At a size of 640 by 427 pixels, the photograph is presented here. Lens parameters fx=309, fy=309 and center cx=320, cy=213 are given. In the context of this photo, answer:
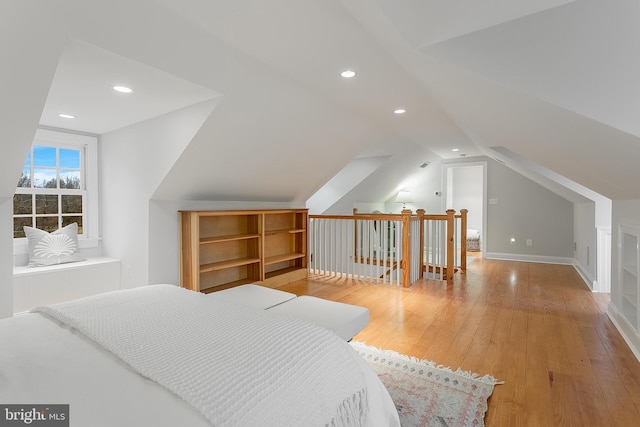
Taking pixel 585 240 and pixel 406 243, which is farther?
pixel 585 240

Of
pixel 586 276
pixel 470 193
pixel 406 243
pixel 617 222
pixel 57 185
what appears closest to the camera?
pixel 617 222

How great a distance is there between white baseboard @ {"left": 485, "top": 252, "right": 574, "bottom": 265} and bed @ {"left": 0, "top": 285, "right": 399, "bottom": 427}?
6050mm

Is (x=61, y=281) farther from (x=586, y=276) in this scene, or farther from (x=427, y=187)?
(x=427, y=187)

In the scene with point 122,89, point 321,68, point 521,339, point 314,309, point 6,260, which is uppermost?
point 321,68

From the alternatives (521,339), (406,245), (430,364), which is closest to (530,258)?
(406,245)

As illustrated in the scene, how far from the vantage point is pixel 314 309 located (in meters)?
2.10

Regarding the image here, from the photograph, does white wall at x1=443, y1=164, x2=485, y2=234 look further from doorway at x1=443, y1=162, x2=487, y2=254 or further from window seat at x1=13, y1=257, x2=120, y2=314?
window seat at x1=13, y1=257, x2=120, y2=314

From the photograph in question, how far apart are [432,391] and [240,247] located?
9.71 ft

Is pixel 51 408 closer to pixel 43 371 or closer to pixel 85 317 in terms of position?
pixel 43 371

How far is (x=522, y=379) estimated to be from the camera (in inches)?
75.9

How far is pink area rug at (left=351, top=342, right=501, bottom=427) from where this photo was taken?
62.0 inches

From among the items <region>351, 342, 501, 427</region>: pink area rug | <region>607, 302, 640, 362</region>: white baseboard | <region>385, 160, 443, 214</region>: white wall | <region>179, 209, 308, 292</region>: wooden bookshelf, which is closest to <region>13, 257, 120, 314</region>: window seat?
<region>179, 209, 308, 292</region>: wooden bookshelf

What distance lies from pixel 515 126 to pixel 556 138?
0.30 metres

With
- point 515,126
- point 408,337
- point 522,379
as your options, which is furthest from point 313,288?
point 515,126
